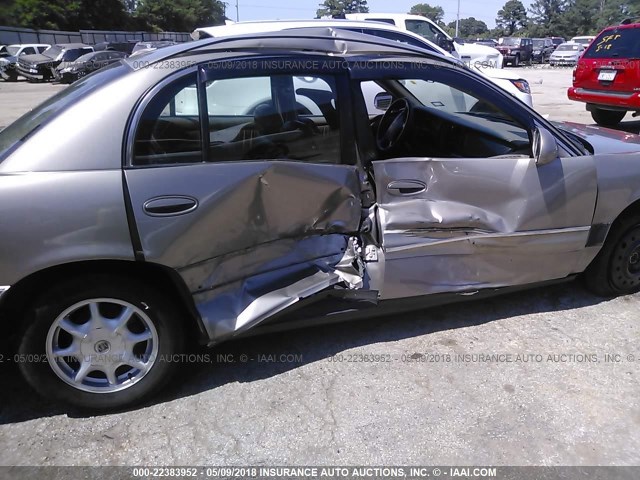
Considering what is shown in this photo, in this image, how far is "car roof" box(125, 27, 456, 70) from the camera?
2723 millimetres

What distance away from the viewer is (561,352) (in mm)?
3191

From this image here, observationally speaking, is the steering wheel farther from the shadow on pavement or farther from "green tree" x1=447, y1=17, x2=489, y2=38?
"green tree" x1=447, y1=17, x2=489, y2=38

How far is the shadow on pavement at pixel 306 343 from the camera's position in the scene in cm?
279

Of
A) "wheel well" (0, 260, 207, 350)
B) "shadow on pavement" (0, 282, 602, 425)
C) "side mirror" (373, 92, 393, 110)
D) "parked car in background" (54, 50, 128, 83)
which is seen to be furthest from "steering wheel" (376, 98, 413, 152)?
"parked car in background" (54, 50, 128, 83)

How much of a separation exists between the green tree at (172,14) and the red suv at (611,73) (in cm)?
5947

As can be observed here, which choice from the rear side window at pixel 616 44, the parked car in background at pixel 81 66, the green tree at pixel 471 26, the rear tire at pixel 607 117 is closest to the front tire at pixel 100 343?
the rear side window at pixel 616 44

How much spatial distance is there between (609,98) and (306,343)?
9.26 metres

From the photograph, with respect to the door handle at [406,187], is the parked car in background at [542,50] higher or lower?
lower

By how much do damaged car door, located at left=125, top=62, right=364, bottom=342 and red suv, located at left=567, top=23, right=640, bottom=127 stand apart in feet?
28.4

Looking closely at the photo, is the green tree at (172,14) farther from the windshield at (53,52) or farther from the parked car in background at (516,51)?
the parked car in background at (516,51)

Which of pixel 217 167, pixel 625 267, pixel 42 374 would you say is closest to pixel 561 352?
pixel 625 267

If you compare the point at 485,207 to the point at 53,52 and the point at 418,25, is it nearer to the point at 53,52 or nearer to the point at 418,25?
the point at 418,25

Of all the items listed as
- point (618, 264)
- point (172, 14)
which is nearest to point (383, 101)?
point (618, 264)

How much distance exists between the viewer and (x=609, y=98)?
9930mm
